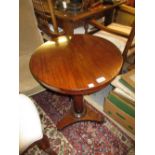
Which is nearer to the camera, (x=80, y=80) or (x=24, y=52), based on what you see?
(x=80, y=80)

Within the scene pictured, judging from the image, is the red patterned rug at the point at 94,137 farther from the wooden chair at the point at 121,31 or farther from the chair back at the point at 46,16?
the chair back at the point at 46,16

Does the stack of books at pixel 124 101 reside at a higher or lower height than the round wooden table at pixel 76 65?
lower

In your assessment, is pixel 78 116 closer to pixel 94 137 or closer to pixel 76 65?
pixel 94 137

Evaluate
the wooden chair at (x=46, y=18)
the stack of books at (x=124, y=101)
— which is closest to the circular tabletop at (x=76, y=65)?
the stack of books at (x=124, y=101)

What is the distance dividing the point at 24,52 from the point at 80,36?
0.53 meters

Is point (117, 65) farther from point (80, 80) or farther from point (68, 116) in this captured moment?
point (68, 116)

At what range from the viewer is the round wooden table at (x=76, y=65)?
1.00 m

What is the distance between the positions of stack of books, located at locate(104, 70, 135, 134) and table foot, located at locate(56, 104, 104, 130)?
0.46 ft

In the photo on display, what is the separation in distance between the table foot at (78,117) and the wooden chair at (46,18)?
3.08ft

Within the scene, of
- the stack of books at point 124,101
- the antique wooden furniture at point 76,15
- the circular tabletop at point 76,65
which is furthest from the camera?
the antique wooden furniture at point 76,15

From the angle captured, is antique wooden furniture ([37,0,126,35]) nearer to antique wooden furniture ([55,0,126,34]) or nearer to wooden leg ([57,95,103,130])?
antique wooden furniture ([55,0,126,34])
